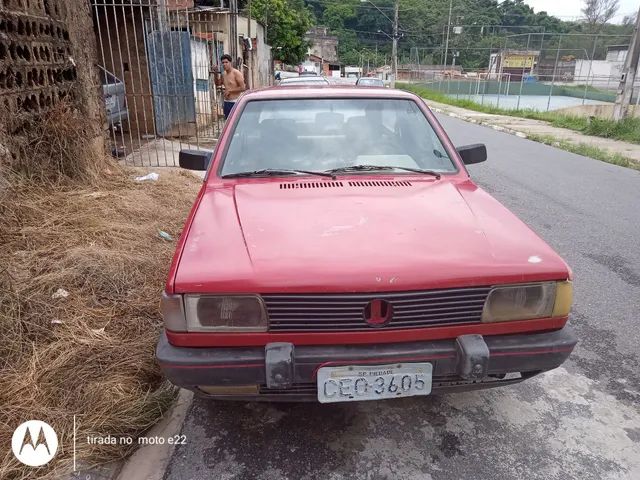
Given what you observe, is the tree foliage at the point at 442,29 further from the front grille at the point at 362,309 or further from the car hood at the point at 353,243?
the front grille at the point at 362,309

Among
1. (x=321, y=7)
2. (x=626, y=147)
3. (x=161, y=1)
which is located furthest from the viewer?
(x=321, y=7)

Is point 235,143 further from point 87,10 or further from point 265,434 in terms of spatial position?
point 87,10

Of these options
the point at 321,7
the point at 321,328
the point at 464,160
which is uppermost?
the point at 321,7

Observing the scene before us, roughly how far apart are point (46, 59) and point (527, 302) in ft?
18.3

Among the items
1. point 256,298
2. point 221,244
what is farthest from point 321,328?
point 221,244

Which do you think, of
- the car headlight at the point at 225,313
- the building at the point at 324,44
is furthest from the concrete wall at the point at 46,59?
the building at the point at 324,44

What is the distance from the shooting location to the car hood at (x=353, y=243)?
1.89m

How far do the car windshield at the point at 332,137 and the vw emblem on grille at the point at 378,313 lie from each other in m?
1.21

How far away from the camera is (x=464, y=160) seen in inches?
131

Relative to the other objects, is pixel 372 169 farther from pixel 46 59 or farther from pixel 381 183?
pixel 46 59

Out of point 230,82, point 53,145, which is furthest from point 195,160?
point 230,82

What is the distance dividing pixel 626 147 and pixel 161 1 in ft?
35.4

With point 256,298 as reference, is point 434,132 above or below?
above

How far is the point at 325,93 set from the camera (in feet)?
11.0
